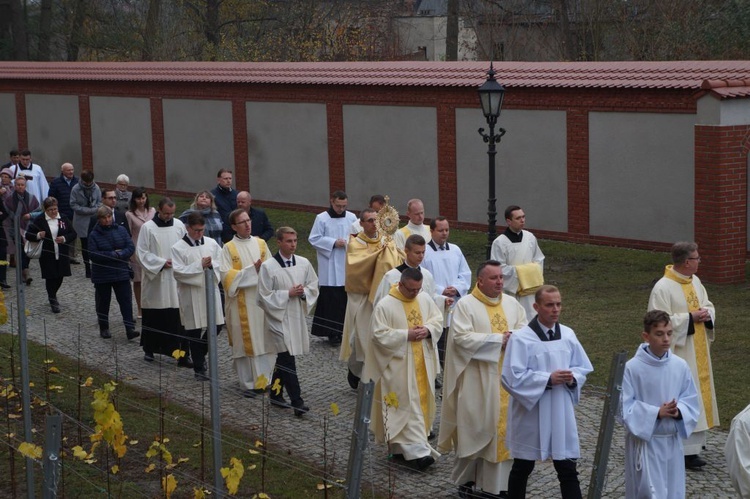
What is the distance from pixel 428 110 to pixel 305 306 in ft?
39.6

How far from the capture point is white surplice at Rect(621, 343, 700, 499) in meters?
8.01

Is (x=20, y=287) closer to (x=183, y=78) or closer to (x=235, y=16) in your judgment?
(x=183, y=78)

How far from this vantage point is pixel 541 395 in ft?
26.6

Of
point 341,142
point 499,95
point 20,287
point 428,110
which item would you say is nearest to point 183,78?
point 341,142

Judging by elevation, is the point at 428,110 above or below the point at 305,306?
above

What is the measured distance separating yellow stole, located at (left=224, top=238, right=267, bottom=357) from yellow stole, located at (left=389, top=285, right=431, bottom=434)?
8.23 ft

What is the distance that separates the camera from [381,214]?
40.1 feet

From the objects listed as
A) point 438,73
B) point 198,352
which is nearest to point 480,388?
point 198,352

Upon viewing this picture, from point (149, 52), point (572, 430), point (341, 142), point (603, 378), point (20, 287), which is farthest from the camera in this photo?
point (149, 52)

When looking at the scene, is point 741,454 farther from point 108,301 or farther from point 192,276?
point 108,301

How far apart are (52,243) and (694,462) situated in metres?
9.59

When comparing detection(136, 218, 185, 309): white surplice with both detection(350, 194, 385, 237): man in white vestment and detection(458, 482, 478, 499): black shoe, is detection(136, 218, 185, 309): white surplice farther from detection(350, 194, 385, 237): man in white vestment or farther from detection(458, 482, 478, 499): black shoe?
detection(458, 482, 478, 499): black shoe

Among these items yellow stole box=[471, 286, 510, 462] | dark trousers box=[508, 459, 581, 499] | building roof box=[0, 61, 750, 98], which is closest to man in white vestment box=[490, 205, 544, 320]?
yellow stole box=[471, 286, 510, 462]

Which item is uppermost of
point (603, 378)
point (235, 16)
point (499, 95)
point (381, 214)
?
point (235, 16)
